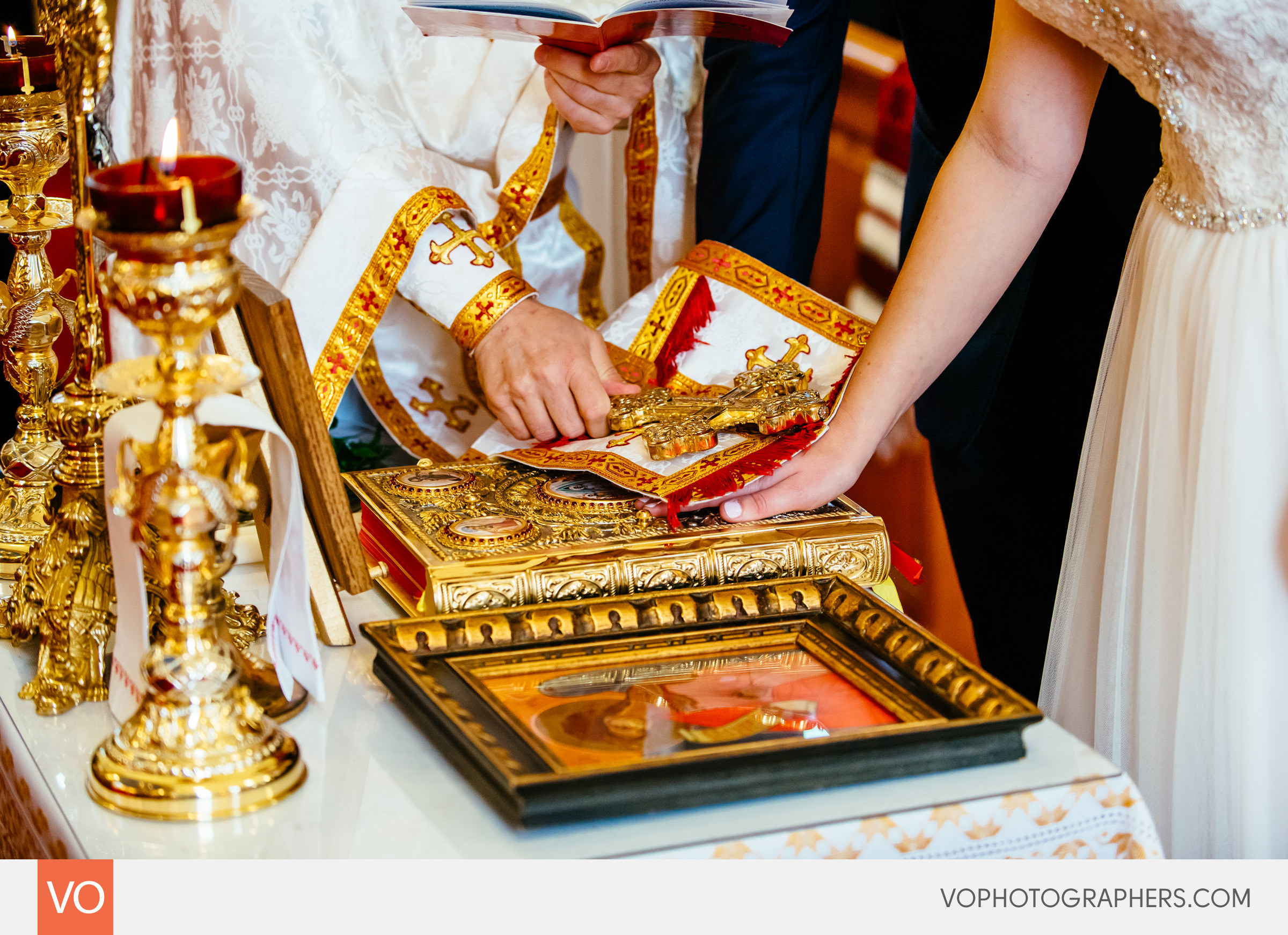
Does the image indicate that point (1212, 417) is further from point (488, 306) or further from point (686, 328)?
point (488, 306)

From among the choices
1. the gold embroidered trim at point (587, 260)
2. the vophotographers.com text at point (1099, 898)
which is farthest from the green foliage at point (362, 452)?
the vophotographers.com text at point (1099, 898)

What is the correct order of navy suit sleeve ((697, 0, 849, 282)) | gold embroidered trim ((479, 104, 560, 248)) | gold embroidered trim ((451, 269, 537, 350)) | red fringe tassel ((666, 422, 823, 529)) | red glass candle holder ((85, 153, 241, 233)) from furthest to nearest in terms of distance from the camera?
navy suit sleeve ((697, 0, 849, 282)) → gold embroidered trim ((479, 104, 560, 248)) → gold embroidered trim ((451, 269, 537, 350)) → red fringe tassel ((666, 422, 823, 529)) → red glass candle holder ((85, 153, 241, 233))

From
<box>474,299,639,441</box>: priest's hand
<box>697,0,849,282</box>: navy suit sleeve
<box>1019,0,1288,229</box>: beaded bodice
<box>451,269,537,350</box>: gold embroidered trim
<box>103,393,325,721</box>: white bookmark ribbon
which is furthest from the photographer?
<box>697,0,849,282</box>: navy suit sleeve

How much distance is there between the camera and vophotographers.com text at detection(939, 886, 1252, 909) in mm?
610

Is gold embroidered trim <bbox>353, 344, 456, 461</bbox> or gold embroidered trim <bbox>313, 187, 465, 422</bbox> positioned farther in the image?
gold embroidered trim <bbox>353, 344, 456, 461</bbox>

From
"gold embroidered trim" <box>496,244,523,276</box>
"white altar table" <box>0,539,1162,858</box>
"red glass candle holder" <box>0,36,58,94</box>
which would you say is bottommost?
"white altar table" <box>0,539,1162,858</box>

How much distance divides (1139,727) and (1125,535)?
15 centimetres

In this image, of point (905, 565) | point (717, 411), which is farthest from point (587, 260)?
point (905, 565)

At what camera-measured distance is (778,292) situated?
1.17m

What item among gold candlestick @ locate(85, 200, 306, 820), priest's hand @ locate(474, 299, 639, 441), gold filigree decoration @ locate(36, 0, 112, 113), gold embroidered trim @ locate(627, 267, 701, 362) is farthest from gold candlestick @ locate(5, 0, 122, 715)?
gold embroidered trim @ locate(627, 267, 701, 362)

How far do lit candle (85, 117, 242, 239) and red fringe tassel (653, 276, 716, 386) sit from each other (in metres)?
0.66

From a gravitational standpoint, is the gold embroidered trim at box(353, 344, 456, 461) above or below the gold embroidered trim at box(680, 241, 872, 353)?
below

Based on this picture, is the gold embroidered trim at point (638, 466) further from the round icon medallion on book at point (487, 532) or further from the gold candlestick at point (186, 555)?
the gold candlestick at point (186, 555)

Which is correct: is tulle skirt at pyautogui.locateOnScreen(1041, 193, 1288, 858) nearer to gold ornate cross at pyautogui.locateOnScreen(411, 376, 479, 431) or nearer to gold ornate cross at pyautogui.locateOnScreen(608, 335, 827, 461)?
gold ornate cross at pyautogui.locateOnScreen(608, 335, 827, 461)
